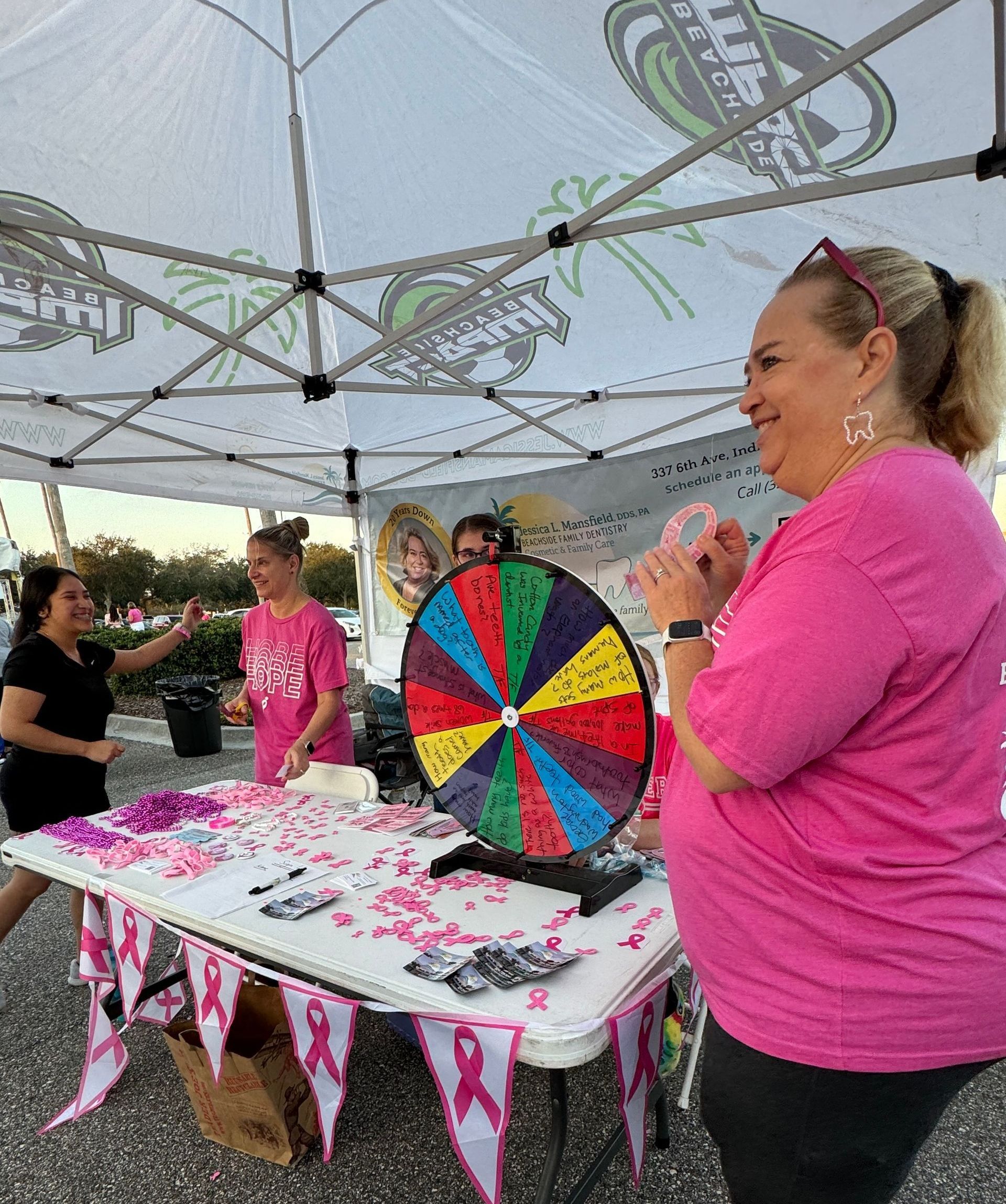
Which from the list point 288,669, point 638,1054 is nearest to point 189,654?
point 288,669

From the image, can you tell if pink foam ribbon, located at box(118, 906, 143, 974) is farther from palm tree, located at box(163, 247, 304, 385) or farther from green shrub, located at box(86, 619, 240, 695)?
green shrub, located at box(86, 619, 240, 695)

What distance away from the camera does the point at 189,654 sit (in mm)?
9883

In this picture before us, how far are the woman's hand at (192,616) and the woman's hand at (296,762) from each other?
1.04 m

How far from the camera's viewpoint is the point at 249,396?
4215 millimetres

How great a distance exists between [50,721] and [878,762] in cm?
278

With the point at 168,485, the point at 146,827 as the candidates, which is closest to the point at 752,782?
the point at 146,827

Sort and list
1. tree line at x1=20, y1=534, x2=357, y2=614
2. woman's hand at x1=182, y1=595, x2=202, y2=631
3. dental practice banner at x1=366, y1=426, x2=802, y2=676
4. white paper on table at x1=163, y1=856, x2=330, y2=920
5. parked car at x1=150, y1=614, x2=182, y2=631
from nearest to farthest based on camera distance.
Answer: white paper on table at x1=163, y1=856, x2=330, y2=920 → woman's hand at x1=182, y1=595, x2=202, y2=631 → dental practice banner at x1=366, y1=426, x2=802, y2=676 → parked car at x1=150, y1=614, x2=182, y2=631 → tree line at x1=20, y1=534, x2=357, y2=614

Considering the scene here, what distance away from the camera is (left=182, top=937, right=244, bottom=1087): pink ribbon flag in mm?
1492

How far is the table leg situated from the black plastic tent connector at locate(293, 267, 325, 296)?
2731 mm

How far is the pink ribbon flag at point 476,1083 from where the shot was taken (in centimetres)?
112

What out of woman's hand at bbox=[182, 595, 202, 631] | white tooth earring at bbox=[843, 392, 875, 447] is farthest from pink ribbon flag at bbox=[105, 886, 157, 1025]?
white tooth earring at bbox=[843, 392, 875, 447]

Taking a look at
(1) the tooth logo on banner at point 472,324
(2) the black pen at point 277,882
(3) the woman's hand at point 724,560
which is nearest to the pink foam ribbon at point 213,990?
(2) the black pen at point 277,882

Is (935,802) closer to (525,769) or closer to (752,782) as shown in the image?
(752,782)

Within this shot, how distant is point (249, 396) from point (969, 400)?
405cm
